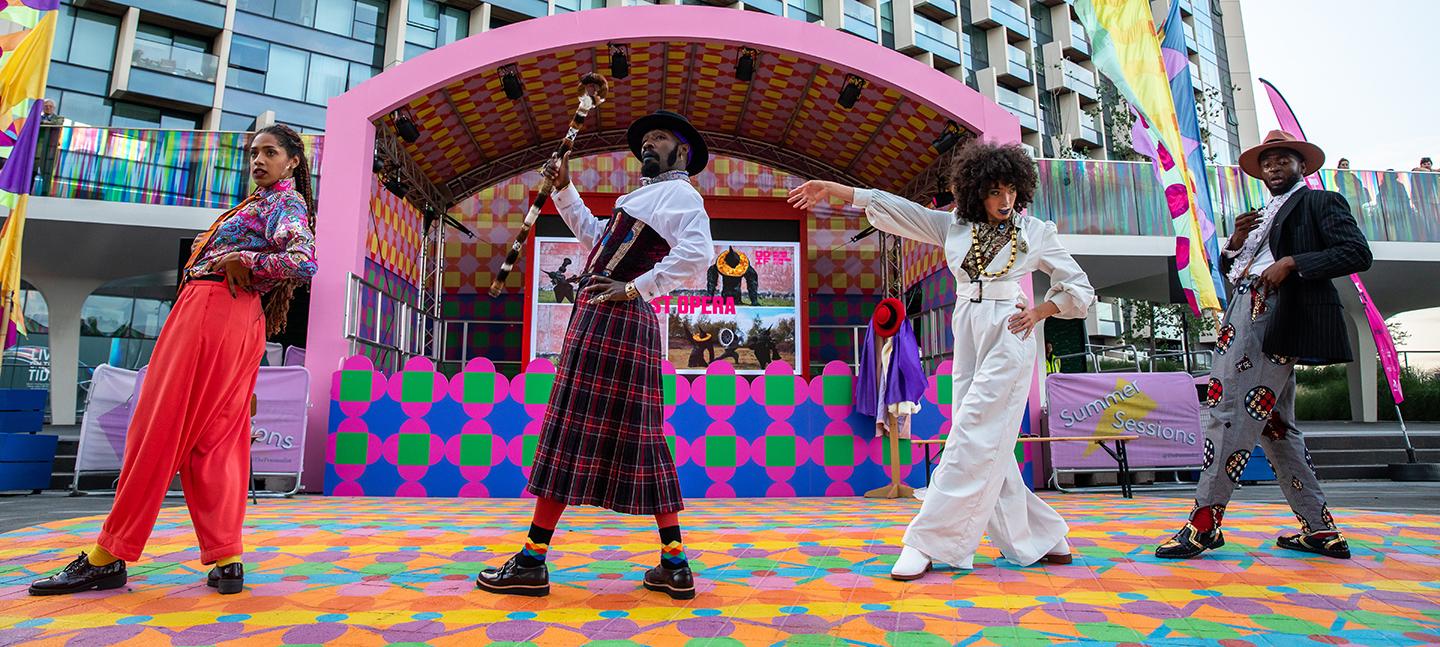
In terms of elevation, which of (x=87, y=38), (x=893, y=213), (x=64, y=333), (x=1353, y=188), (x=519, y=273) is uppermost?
(x=87, y=38)

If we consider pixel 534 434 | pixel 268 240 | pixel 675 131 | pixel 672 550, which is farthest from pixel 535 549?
pixel 534 434

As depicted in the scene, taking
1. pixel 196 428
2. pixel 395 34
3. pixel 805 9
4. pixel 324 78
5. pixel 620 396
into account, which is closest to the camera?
pixel 196 428

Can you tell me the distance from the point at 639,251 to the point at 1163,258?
13297 millimetres

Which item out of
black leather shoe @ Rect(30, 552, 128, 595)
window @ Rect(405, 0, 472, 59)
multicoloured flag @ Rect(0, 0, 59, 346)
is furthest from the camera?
window @ Rect(405, 0, 472, 59)

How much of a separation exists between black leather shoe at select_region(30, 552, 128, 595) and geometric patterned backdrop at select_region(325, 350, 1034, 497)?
4.73 m

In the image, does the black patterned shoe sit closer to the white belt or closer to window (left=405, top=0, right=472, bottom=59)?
the white belt

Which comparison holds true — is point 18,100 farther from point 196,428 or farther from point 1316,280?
Result: point 1316,280

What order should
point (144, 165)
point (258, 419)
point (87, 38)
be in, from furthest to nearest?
point (87, 38), point (144, 165), point (258, 419)

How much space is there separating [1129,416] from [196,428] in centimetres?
814

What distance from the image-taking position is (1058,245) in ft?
11.0

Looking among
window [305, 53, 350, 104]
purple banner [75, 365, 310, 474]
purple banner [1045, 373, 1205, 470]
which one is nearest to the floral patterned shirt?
purple banner [75, 365, 310, 474]

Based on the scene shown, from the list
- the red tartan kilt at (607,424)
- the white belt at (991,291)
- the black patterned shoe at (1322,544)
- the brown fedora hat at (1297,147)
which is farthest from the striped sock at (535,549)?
the brown fedora hat at (1297,147)

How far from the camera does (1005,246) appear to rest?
3.25 meters

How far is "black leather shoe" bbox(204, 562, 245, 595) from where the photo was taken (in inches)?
101
